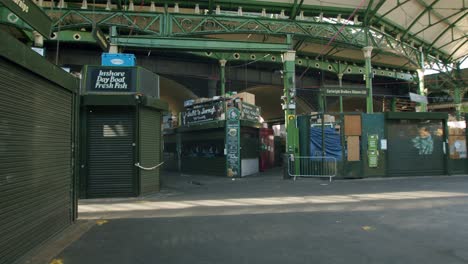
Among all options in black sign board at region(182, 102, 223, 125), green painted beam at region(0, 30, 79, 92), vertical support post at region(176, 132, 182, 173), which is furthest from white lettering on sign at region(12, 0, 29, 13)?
vertical support post at region(176, 132, 182, 173)

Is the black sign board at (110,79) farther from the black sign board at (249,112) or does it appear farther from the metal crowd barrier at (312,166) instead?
the black sign board at (249,112)

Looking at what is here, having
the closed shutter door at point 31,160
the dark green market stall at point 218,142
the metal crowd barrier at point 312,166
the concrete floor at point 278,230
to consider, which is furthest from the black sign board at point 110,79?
the metal crowd barrier at point 312,166

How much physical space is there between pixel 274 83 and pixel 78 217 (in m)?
23.8

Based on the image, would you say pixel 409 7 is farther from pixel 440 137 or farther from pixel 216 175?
pixel 216 175

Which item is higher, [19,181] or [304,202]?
[19,181]

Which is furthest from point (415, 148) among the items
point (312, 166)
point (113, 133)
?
point (113, 133)

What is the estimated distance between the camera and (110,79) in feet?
37.3

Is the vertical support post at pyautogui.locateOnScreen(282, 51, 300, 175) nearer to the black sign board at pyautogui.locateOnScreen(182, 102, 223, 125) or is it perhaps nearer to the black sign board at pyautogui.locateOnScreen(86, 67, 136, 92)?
the black sign board at pyautogui.locateOnScreen(182, 102, 223, 125)

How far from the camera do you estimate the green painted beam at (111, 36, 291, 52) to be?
613 inches

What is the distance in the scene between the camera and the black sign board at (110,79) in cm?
1126

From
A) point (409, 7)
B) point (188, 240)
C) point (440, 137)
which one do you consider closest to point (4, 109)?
point (188, 240)

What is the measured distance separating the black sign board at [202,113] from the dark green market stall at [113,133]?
8215 millimetres

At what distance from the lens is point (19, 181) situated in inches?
195

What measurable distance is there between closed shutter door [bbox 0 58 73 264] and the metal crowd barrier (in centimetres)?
1117
